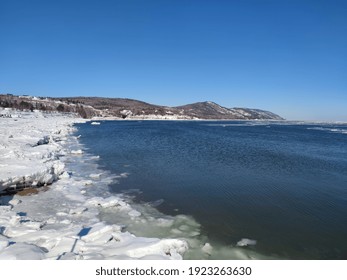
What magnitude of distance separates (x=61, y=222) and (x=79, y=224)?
26.9 inches

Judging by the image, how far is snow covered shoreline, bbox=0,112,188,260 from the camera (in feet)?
26.0

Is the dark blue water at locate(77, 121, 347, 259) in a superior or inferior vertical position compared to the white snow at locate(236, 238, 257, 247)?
Answer: superior

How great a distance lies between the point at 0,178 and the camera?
12820 mm

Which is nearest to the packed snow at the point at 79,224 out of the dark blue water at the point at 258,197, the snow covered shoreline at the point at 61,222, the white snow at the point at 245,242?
the snow covered shoreline at the point at 61,222

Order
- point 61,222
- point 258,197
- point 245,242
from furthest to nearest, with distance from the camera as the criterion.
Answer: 1. point 258,197
2. point 61,222
3. point 245,242

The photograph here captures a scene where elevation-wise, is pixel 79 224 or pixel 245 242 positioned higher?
pixel 79 224

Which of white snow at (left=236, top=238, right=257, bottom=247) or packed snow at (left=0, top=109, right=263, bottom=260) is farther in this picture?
white snow at (left=236, top=238, right=257, bottom=247)

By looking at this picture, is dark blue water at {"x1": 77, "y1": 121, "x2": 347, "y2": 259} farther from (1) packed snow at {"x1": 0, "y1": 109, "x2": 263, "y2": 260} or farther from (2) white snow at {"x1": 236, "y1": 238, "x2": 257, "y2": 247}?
(1) packed snow at {"x1": 0, "y1": 109, "x2": 263, "y2": 260}

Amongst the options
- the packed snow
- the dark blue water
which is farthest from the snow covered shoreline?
the dark blue water

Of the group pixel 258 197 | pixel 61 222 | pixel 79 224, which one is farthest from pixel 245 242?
pixel 61 222

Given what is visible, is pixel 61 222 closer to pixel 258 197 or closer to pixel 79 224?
pixel 79 224

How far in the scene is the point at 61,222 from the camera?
1058 cm
